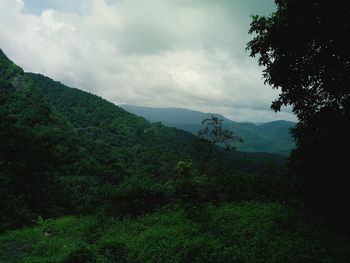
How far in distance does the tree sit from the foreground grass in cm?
191

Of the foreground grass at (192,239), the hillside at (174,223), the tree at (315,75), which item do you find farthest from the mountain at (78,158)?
A: the tree at (315,75)

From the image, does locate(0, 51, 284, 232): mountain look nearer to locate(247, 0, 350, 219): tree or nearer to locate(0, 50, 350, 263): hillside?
locate(0, 50, 350, 263): hillside

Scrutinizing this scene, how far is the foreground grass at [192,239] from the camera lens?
11.4 m

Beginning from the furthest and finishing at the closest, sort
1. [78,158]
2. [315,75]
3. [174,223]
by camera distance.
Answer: [78,158], [174,223], [315,75]

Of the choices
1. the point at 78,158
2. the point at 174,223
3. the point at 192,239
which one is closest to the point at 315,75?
the point at 192,239

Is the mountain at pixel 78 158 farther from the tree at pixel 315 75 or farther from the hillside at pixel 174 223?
the tree at pixel 315 75

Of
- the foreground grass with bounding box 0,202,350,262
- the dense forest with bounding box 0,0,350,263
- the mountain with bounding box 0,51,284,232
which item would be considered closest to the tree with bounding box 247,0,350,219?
the dense forest with bounding box 0,0,350,263

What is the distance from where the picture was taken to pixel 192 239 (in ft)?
43.6

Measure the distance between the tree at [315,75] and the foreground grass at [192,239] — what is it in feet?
6.25

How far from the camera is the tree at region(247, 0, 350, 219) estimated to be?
10.2 metres

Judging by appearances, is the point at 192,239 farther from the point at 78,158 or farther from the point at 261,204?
the point at 78,158

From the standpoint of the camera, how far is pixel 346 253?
1083 centimetres

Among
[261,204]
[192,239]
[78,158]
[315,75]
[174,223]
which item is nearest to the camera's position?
[315,75]

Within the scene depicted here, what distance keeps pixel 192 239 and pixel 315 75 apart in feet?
23.0
